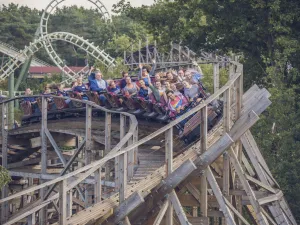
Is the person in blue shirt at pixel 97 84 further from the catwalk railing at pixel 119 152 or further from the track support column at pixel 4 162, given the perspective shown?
the track support column at pixel 4 162

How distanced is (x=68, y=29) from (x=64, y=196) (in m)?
85.3

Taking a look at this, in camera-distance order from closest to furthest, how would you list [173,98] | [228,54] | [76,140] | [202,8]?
[173,98] < [76,140] < [202,8] < [228,54]

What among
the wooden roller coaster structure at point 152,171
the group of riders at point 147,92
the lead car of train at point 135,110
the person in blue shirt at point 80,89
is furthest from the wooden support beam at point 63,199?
the person in blue shirt at point 80,89

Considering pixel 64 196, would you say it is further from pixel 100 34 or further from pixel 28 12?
pixel 28 12

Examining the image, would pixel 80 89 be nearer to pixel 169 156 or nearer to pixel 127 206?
pixel 169 156

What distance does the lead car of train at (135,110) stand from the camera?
2045 cm

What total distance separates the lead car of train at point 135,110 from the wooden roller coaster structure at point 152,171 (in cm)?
26

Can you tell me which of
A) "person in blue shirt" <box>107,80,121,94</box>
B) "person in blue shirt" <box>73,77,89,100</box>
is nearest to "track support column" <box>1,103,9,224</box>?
"person in blue shirt" <box>73,77,89,100</box>

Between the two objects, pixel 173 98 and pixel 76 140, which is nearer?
pixel 173 98

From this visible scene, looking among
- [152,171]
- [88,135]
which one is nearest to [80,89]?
[88,135]

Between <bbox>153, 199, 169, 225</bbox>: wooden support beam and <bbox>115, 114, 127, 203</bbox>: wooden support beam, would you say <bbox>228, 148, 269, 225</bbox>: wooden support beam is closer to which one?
<bbox>153, 199, 169, 225</bbox>: wooden support beam

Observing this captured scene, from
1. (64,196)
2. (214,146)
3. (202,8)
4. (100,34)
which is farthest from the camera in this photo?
(100,34)

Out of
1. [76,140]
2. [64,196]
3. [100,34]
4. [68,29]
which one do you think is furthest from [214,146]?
[68,29]

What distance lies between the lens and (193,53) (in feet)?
104
